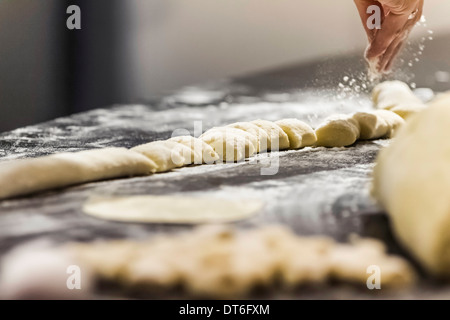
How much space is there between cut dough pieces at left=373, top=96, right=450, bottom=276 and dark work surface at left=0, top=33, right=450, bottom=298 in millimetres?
55

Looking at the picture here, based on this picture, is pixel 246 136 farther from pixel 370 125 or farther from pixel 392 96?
pixel 392 96

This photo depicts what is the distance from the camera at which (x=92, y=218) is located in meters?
1.27

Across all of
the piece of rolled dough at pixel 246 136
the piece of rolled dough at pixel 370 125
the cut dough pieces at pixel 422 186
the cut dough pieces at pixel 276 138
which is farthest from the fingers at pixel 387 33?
the cut dough pieces at pixel 422 186

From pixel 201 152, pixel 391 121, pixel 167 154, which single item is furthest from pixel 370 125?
pixel 167 154

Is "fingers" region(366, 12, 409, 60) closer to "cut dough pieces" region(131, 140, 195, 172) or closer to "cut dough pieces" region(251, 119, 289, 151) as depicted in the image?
"cut dough pieces" region(251, 119, 289, 151)

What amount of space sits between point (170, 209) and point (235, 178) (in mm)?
461

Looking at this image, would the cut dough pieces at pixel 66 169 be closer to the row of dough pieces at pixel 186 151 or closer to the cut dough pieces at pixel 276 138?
the row of dough pieces at pixel 186 151

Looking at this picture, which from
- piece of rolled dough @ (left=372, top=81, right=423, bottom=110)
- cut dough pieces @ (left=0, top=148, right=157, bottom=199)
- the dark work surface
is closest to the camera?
the dark work surface

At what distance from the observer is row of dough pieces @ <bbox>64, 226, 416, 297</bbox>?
35.9 inches

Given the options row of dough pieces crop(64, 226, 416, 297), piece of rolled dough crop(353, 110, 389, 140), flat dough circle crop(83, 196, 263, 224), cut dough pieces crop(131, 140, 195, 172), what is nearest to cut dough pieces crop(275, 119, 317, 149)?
piece of rolled dough crop(353, 110, 389, 140)

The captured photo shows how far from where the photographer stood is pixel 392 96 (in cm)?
321

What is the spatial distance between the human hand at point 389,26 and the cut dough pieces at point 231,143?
98 cm

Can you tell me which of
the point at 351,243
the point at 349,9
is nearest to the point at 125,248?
the point at 351,243

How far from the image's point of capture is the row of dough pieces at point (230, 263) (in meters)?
0.91
